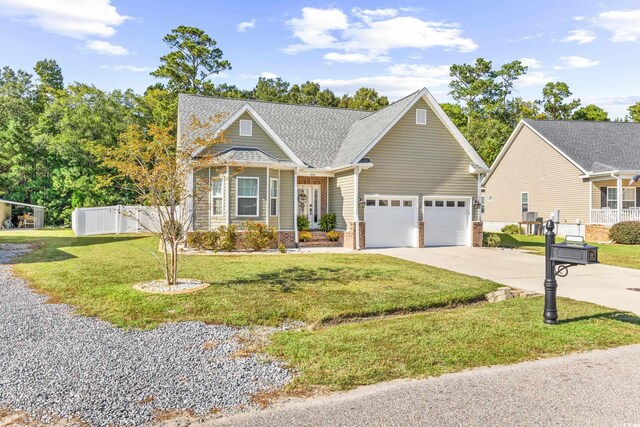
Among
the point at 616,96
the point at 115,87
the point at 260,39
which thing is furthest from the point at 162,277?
the point at 616,96

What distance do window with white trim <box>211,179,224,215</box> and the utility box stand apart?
44.6ft

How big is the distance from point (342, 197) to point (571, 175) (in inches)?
618

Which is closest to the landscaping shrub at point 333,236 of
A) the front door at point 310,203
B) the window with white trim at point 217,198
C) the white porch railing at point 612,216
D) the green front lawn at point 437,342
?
the front door at point 310,203

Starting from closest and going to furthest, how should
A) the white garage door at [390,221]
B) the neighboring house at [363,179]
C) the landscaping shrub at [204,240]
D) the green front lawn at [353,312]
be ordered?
the green front lawn at [353,312], the landscaping shrub at [204,240], the neighboring house at [363,179], the white garage door at [390,221]

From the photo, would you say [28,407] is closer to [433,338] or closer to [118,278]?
[433,338]

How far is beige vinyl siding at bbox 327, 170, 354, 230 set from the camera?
19125 millimetres

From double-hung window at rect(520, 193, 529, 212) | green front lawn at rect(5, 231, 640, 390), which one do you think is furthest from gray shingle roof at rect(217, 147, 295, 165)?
double-hung window at rect(520, 193, 529, 212)

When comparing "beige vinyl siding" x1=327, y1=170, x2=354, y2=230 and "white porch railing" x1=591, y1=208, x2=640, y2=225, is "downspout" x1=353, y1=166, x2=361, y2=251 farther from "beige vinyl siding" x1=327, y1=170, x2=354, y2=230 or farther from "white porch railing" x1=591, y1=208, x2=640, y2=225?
"white porch railing" x1=591, y1=208, x2=640, y2=225

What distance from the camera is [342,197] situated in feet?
65.2

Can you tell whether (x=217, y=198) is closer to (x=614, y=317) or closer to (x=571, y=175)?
(x=614, y=317)

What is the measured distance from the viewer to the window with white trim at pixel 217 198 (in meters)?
17.7

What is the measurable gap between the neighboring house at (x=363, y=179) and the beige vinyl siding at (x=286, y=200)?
0.04m

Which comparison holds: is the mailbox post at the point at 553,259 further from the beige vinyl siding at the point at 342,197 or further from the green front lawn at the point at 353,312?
the beige vinyl siding at the point at 342,197

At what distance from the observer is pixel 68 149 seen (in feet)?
104
